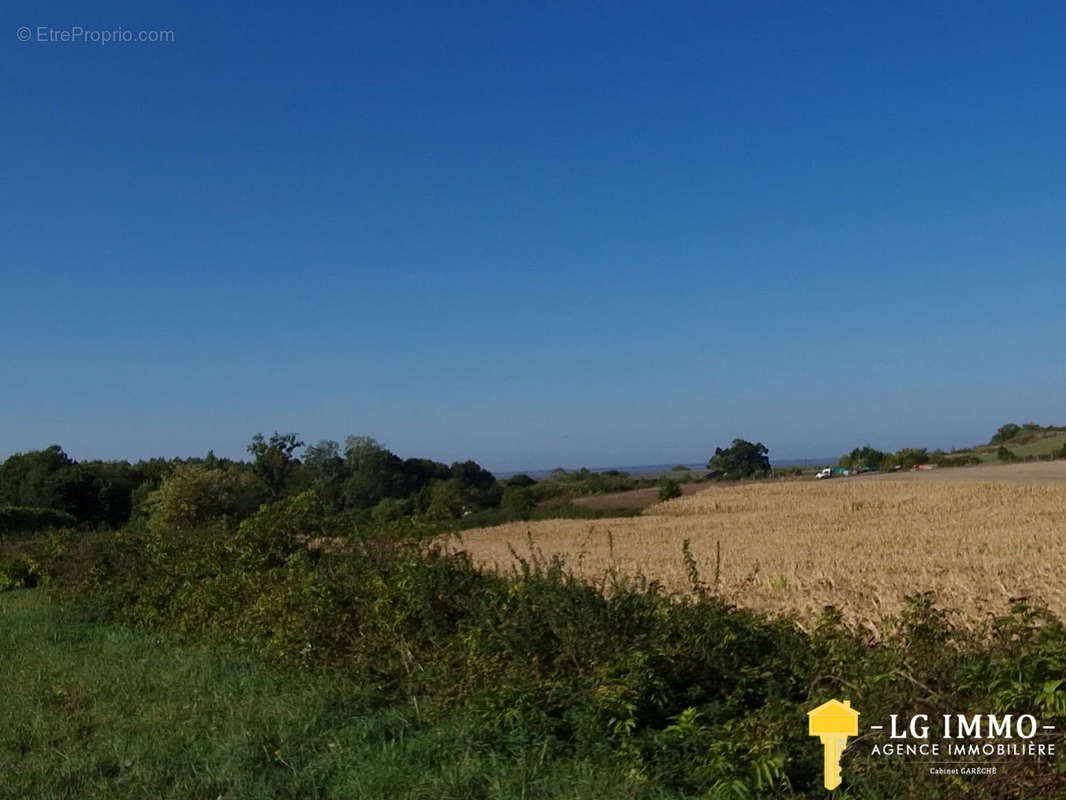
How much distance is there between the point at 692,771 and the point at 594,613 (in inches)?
79.3

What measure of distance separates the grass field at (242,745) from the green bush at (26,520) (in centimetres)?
2788

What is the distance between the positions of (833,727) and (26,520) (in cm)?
3686

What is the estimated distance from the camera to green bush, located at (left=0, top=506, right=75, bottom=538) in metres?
34.8

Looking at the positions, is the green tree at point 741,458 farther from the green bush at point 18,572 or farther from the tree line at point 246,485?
the green bush at point 18,572

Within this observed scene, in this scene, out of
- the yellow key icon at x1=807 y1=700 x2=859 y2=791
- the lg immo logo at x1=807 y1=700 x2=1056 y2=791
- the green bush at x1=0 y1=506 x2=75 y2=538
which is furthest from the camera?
the green bush at x1=0 y1=506 x2=75 y2=538

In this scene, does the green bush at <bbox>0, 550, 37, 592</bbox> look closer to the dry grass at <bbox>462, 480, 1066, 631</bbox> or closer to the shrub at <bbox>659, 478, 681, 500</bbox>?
the dry grass at <bbox>462, 480, 1066, 631</bbox>

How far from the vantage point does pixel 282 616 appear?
34.4 ft

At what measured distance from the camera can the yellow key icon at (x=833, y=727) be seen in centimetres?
548

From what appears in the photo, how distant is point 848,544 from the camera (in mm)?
13914

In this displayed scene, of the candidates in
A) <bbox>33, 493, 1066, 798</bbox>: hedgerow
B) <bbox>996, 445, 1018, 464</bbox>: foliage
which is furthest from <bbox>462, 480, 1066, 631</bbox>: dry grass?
<bbox>996, 445, 1018, 464</bbox>: foliage

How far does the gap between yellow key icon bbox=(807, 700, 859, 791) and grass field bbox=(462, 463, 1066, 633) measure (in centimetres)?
172

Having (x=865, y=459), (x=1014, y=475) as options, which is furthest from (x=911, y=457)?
(x=1014, y=475)

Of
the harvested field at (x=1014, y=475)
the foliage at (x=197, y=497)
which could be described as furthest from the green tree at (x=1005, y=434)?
the foliage at (x=197, y=497)

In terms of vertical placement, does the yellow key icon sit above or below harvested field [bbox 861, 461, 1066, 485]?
below
